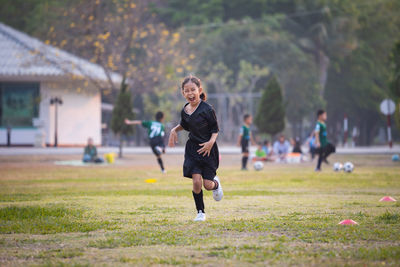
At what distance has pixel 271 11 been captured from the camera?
214 feet

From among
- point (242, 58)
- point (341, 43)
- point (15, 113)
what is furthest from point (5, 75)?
point (341, 43)

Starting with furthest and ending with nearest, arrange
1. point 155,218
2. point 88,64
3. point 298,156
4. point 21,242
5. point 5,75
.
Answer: point 88,64
point 5,75
point 298,156
point 155,218
point 21,242

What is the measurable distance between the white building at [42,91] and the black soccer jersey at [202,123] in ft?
109

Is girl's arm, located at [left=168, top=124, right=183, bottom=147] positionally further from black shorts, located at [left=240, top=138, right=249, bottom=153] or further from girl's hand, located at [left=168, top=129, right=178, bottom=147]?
black shorts, located at [left=240, top=138, right=249, bottom=153]

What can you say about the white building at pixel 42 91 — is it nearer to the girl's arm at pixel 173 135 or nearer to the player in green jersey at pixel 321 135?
the player in green jersey at pixel 321 135

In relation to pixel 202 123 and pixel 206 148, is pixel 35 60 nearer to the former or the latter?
pixel 202 123

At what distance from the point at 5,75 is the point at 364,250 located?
3689 cm

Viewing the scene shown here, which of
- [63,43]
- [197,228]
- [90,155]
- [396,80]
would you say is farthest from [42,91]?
[197,228]

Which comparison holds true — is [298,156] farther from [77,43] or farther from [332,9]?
[332,9]

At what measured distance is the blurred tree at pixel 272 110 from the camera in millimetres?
37344

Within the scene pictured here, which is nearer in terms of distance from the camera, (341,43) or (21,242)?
(21,242)

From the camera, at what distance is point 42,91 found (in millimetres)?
42844

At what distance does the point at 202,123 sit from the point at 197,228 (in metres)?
1.58

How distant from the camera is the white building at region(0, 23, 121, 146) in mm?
41406
